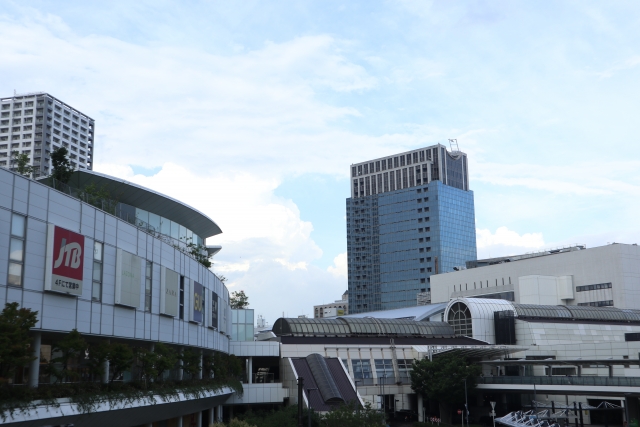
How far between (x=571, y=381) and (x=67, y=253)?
174 feet

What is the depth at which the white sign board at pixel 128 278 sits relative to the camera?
129 feet

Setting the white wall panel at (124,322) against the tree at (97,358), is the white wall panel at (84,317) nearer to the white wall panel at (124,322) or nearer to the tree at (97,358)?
the tree at (97,358)

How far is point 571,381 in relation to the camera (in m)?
68.3

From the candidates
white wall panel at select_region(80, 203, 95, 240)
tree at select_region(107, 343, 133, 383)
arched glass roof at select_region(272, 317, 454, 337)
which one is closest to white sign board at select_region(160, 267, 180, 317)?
tree at select_region(107, 343, 133, 383)

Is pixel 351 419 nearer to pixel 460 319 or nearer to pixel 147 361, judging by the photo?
pixel 147 361

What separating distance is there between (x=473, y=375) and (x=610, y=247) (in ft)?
208

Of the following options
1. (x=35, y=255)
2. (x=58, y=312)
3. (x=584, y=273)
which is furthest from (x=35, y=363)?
(x=584, y=273)

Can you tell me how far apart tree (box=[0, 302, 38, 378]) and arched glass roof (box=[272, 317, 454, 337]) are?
174 ft

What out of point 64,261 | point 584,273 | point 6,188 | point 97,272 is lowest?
point 97,272

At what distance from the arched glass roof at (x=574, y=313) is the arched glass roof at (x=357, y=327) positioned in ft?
38.8

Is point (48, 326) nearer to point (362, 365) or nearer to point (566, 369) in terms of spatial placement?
point (362, 365)

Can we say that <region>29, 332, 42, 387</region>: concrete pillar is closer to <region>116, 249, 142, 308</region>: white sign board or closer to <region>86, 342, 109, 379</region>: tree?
<region>86, 342, 109, 379</region>: tree

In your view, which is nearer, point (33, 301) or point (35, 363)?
point (33, 301)

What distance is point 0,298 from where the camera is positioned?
29.6 meters
